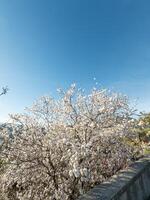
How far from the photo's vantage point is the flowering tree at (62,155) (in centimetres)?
1102

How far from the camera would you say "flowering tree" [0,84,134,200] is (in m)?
11.0

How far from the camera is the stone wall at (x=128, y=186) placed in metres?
5.28

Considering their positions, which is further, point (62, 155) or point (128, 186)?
point (62, 155)

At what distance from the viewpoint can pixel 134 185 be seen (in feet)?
21.2

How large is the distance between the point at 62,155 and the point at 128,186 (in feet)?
19.3

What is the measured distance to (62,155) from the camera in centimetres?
1173

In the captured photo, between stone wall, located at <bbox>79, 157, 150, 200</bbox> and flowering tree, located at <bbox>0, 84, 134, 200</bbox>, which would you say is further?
flowering tree, located at <bbox>0, 84, 134, 200</bbox>

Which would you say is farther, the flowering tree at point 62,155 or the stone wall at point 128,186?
the flowering tree at point 62,155

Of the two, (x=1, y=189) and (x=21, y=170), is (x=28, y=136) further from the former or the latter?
(x=1, y=189)

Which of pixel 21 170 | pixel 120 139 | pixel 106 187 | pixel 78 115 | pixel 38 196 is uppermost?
pixel 78 115

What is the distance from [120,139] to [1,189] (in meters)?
5.09

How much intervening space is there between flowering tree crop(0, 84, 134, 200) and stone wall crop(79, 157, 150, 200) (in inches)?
113

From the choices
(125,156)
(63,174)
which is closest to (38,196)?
(63,174)

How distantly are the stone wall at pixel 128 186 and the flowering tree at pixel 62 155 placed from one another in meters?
2.88
